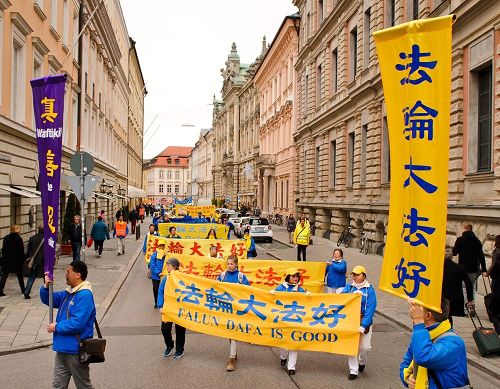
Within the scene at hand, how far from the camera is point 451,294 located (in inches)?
342

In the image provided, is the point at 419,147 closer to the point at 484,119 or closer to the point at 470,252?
the point at 470,252

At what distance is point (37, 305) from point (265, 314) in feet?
20.1

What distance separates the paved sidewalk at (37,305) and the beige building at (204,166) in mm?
91473

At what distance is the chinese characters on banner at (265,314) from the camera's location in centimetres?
770

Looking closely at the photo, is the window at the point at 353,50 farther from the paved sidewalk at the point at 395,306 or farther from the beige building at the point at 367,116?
the paved sidewalk at the point at 395,306

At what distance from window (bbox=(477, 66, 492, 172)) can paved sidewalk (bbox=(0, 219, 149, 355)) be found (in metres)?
10.6

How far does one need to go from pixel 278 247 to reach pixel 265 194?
97.7ft

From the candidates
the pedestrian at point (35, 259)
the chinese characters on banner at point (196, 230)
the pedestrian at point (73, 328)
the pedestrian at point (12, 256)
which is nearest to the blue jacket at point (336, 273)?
the pedestrian at point (73, 328)

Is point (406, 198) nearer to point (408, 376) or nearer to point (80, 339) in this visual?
point (408, 376)

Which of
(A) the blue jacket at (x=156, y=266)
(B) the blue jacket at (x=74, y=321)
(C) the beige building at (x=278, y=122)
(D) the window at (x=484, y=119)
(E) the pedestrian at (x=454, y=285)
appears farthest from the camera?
(C) the beige building at (x=278, y=122)

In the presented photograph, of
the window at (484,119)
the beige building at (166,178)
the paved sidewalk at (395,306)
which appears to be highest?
the beige building at (166,178)

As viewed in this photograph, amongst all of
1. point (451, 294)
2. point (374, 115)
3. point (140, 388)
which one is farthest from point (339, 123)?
point (140, 388)

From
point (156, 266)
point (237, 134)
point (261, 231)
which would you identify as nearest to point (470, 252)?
point (156, 266)

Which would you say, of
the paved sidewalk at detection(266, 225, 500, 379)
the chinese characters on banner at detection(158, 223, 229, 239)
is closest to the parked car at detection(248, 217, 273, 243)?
the paved sidewalk at detection(266, 225, 500, 379)
